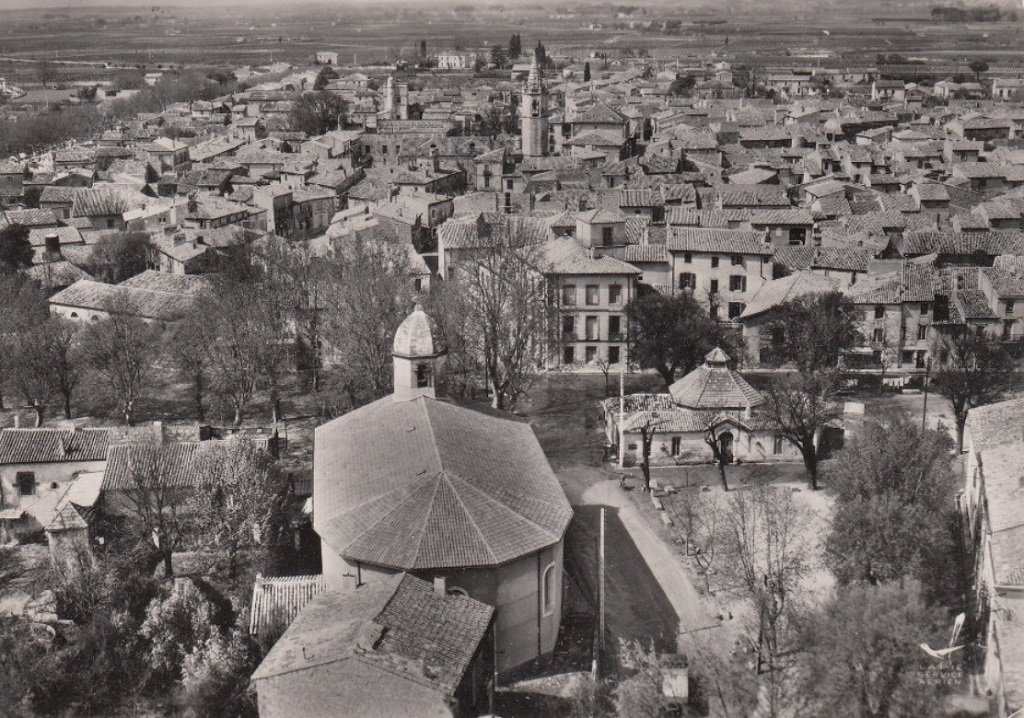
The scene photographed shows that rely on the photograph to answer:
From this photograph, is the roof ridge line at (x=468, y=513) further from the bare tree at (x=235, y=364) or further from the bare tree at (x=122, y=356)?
the bare tree at (x=122, y=356)

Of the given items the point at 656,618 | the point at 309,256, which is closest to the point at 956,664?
the point at 656,618

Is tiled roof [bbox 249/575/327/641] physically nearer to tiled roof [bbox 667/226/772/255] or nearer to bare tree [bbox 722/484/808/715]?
bare tree [bbox 722/484/808/715]

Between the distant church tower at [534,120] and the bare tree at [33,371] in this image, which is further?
the distant church tower at [534,120]

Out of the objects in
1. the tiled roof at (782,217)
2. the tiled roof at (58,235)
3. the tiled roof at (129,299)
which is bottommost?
the tiled roof at (129,299)

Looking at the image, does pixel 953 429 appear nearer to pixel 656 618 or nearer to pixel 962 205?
pixel 656 618

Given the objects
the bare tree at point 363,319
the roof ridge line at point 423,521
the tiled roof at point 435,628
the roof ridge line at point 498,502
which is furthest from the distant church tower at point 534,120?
the tiled roof at point 435,628

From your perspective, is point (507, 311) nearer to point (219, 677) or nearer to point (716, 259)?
point (716, 259)

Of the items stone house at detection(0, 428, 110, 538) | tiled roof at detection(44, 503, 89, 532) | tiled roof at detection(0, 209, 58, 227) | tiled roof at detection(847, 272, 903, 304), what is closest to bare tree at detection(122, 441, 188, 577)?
tiled roof at detection(44, 503, 89, 532)
